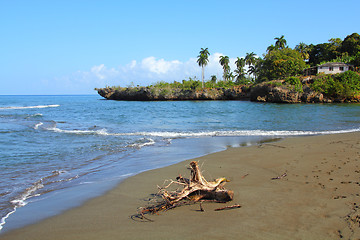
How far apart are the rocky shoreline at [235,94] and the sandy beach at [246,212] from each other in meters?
49.4

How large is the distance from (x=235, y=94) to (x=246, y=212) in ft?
233

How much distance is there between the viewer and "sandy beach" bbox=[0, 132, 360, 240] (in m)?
4.12

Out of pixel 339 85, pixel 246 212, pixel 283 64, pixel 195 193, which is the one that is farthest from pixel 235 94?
pixel 246 212

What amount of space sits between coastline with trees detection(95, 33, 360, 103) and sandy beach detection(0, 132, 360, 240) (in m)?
49.9

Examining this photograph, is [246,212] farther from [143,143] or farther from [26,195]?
[143,143]

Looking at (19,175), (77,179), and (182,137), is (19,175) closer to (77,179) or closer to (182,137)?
(77,179)

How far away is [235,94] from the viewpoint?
242 feet

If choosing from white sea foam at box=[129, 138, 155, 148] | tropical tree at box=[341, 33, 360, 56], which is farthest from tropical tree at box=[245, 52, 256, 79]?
white sea foam at box=[129, 138, 155, 148]

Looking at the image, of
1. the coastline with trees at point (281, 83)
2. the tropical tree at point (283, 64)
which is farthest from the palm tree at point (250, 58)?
the tropical tree at point (283, 64)

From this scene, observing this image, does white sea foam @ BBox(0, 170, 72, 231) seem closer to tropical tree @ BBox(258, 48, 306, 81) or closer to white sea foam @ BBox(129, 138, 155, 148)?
white sea foam @ BBox(129, 138, 155, 148)

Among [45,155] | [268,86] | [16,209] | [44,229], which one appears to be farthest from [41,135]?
[268,86]

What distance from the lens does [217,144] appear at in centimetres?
1303

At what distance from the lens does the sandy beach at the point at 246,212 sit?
13.5 ft

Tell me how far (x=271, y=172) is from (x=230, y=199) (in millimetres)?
2825
